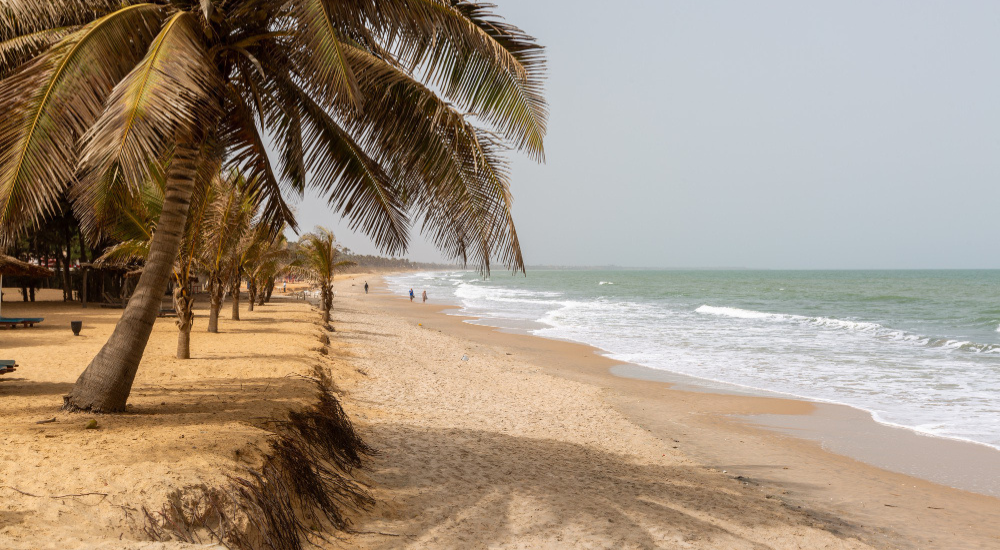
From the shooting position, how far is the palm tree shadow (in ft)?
15.8

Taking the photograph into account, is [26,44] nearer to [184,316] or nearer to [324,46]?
[324,46]

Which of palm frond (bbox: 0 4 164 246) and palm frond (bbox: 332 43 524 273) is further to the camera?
Result: palm frond (bbox: 332 43 524 273)

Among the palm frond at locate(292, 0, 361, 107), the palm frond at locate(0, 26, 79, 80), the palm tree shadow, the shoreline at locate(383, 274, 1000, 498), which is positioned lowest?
the shoreline at locate(383, 274, 1000, 498)

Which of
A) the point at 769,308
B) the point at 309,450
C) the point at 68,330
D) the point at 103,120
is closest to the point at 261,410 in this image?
the point at 309,450

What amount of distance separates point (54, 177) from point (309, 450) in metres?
2.75

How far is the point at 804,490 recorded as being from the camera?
6668 millimetres

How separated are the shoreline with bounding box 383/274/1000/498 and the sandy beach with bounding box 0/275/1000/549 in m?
0.32

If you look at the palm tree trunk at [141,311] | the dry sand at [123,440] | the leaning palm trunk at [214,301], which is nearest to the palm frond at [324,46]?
the palm tree trunk at [141,311]

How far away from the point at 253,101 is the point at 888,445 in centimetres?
854

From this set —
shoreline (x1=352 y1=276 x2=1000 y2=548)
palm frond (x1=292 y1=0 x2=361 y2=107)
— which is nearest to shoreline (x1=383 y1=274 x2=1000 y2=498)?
shoreline (x1=352 y1=276 x2=1000 y2=548)

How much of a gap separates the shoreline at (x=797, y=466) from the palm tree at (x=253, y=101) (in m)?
3.98

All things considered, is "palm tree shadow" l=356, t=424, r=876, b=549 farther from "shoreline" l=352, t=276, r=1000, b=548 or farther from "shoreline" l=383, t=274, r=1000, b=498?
"shoreline" l=383, t=274, r=1000, b=498

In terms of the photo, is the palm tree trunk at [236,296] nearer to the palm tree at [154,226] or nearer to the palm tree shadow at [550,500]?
the palm tree at [154,226]

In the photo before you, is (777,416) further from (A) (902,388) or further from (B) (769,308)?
(B) (769,308)
